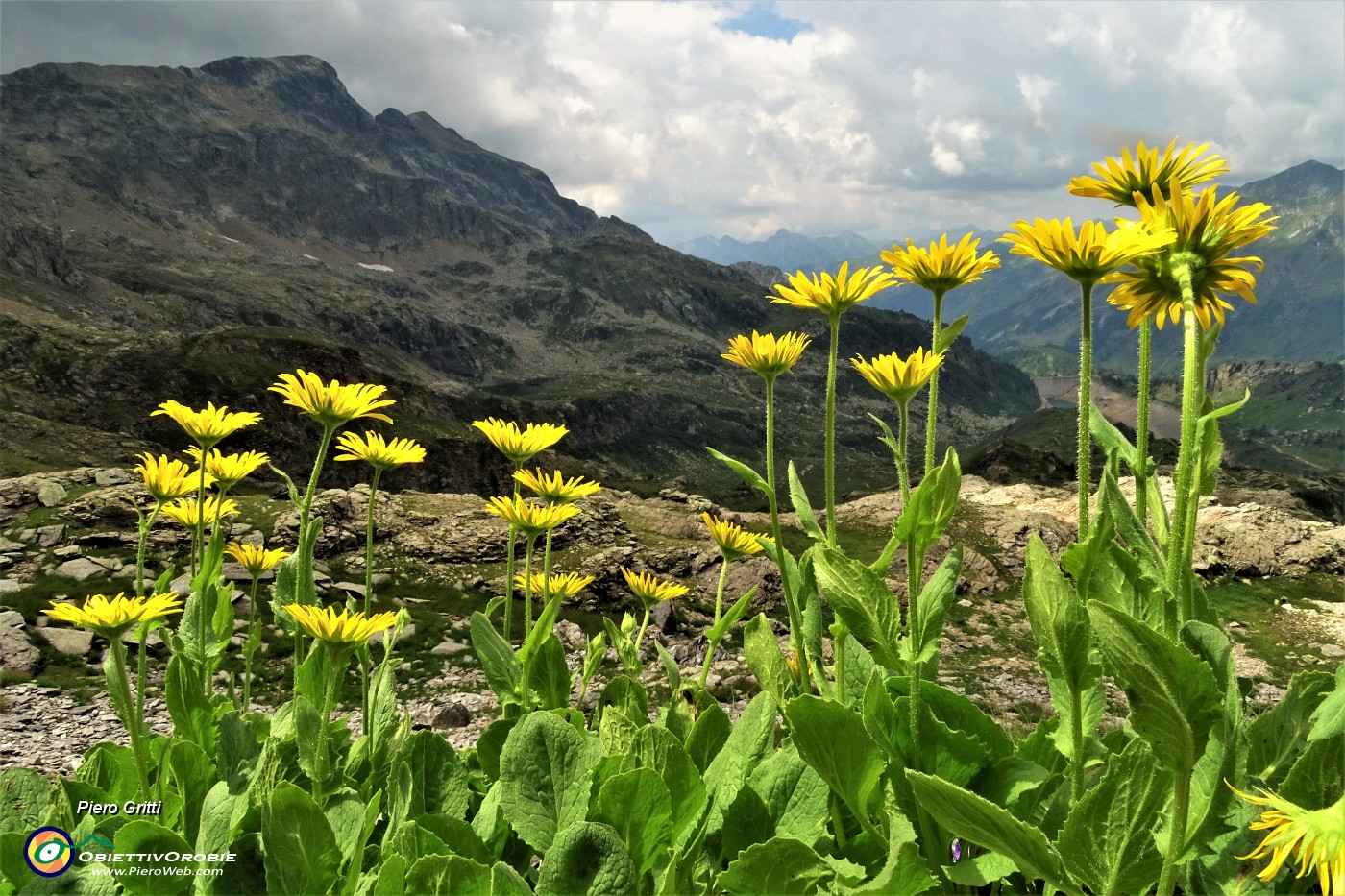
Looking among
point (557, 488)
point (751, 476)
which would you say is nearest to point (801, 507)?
point (751, 476)

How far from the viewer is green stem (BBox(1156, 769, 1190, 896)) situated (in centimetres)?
151

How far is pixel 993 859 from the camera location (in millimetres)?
1885

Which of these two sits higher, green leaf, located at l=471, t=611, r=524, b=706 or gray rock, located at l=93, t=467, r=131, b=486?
green leaf, located at l=471, t=611, r=524, b=706

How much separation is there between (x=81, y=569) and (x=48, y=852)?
3395 centimetres

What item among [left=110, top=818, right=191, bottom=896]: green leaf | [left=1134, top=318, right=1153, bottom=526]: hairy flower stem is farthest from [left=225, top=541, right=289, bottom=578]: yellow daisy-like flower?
[left=1134, top=318, right=1153, bottom=526]: hairy flower stem

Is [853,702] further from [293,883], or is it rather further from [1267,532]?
[1267,532]

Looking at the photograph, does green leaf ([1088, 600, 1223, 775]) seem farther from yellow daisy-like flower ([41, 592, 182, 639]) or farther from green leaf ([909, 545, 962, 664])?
yellow daisy-like flower ([41, 592, 182, 639])

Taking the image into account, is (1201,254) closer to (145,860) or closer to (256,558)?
(145,860)

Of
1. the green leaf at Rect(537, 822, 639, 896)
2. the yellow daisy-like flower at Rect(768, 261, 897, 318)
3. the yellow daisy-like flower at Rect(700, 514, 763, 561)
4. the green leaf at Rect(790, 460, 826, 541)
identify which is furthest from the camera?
the yellow daisy-like flower at Rect(700, 514, 763, 561)

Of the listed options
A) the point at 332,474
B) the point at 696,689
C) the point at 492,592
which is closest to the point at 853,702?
the point at 696,689

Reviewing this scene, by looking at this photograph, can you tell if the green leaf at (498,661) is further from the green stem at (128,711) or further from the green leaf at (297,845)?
the green stem at (128,711)

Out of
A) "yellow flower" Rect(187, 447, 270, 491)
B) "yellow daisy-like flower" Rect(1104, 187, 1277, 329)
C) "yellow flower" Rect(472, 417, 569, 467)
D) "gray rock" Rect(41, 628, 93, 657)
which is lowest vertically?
"gray rock" Rect(41, 628, 93, 657)

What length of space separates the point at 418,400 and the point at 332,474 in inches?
2135

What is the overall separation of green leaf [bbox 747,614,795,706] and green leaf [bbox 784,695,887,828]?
655mm
